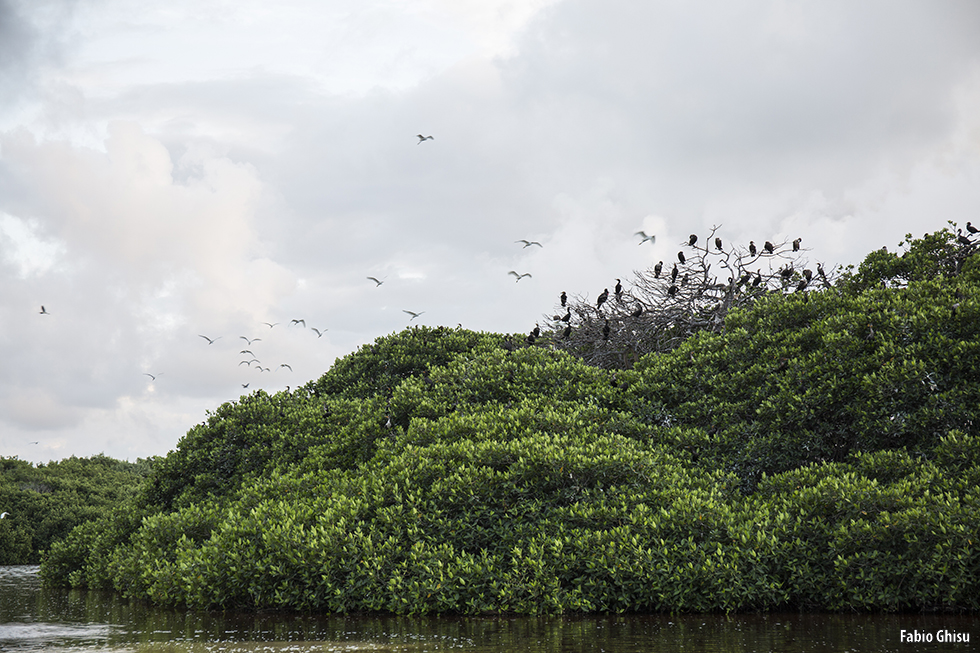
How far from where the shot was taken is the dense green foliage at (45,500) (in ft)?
104

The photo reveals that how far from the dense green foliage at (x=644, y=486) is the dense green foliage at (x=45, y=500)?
58.8 ft

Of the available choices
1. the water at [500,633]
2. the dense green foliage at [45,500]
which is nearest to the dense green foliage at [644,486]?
the water at [500,633]

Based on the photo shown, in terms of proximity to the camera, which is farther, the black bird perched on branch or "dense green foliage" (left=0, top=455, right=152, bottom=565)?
"dense green foliage" (left=0, top=455, right=152, bottom=565)

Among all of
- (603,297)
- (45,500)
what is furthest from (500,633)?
(45,500)

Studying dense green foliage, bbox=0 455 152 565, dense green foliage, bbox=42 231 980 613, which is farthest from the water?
dense green foliage, bbox=0 455 152 565

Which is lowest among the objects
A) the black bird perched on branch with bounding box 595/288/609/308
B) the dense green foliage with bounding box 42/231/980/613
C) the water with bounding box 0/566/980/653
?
the water with bounding box 0/566/980/653

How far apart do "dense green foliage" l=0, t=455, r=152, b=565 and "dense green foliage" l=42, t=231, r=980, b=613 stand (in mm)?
17924

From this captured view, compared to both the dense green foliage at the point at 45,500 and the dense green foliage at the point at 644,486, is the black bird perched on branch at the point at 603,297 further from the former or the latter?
the dense green foliage at the point at 45,500

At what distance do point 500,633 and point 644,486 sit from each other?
3544 millimetres

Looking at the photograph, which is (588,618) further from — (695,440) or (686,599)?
(695,440)

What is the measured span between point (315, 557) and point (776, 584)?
7052mm

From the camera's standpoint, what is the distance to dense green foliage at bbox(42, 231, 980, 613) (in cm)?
1063

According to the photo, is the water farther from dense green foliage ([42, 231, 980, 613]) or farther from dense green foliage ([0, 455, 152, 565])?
dense green foliage ([0, 455, 152, 565])

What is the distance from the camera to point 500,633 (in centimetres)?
970
